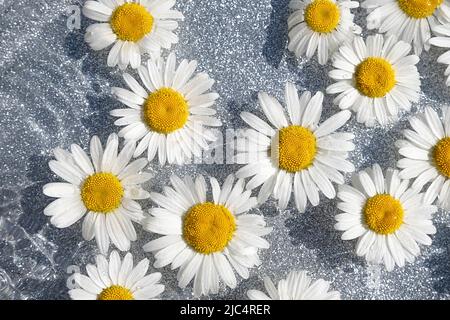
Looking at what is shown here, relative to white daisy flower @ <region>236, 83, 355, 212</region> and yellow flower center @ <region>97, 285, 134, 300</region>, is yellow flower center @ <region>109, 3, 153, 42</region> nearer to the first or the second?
white daisy flower @ <region>236, 83, 355, 212</region>

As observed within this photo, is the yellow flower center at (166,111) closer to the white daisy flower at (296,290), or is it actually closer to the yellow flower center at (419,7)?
the white daisy flower at (296,290)

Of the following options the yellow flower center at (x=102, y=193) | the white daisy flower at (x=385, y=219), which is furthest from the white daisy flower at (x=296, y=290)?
the yellow flower center at (x=102, y=193)

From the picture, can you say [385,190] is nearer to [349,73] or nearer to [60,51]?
[349,73]

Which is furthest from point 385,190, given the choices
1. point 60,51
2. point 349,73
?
point 60,51

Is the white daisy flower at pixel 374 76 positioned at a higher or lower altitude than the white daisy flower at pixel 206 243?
higher

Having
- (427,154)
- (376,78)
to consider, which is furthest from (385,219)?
(376,78)

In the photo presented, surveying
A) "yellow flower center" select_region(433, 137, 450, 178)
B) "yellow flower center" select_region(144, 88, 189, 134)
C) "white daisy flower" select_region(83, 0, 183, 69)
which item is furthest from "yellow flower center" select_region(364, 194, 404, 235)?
"white daisy flower" select_region(83, 0, 183, 69)
